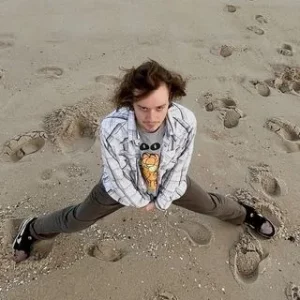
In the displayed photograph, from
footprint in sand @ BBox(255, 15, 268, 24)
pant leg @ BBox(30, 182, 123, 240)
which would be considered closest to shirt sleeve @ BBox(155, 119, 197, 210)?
pant leg @ BBox(30, 182, 123, 240)

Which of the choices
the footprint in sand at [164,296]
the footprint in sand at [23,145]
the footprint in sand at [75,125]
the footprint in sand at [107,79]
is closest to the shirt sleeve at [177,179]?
the footprint in sand at [164,296]

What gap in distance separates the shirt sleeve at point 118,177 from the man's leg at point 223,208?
0.28 meters

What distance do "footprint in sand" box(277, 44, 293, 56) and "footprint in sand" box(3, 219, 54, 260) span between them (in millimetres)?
2670

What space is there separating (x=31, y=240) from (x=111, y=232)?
0.46 m

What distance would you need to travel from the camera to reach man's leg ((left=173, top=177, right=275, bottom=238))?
231cm

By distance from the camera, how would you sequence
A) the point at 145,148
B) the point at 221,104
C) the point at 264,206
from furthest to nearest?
the point at 221,104
the point at 264,206
the point at 145,148

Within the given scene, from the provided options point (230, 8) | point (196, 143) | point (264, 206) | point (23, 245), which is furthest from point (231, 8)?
point (23, 245)

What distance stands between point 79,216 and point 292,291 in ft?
4.16

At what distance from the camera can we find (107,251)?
262cm

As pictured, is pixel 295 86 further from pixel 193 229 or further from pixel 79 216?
pixel 79 216

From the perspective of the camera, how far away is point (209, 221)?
2.78m

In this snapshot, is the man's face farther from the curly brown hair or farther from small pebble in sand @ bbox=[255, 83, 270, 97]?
small pebble in sand @ bbox=[255, 83, 270, 97]

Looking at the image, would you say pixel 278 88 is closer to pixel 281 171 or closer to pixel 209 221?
pixel 281 171

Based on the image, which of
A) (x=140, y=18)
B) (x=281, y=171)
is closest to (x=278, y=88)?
(x=281, y=171)
